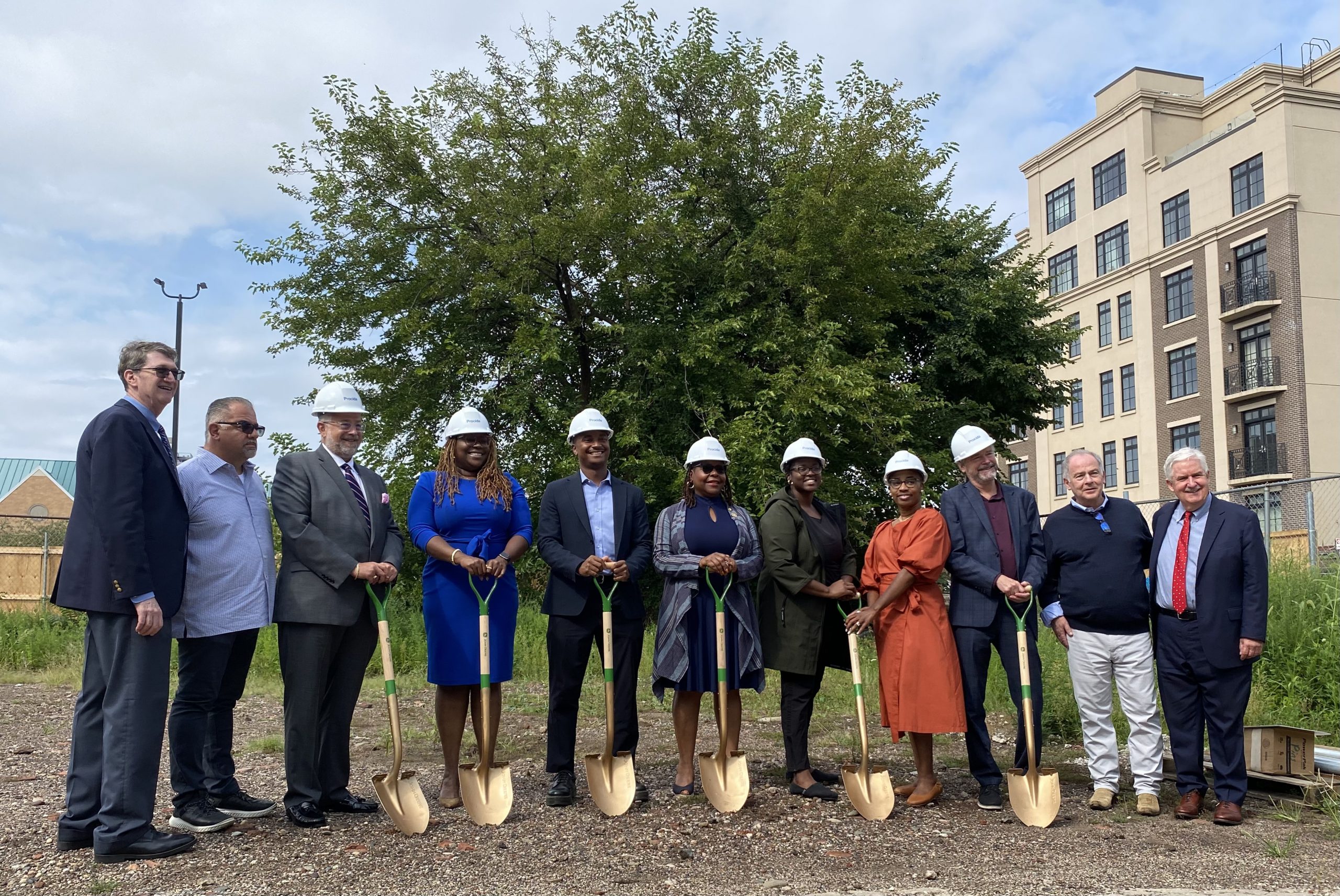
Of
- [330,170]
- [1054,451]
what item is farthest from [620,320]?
[1054,451]

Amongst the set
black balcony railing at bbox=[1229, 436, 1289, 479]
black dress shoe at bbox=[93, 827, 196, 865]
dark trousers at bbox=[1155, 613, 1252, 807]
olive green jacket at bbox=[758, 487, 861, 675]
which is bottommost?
black dress shoe at bbox=[93, 827, 196, 865]

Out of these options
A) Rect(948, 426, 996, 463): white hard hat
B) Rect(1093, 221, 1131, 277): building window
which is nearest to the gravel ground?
Rect(948, 426, 996, 463): white hard hat

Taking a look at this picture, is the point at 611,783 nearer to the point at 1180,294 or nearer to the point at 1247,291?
the point at 1247,291

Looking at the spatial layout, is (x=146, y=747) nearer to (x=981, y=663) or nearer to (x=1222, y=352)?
(x=981, y=663)

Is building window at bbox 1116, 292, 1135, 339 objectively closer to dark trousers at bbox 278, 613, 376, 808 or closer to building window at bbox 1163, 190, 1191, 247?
building window at bbox 1163, 190, 1191, 247

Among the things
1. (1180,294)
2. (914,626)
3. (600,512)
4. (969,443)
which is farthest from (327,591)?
(1180,294)

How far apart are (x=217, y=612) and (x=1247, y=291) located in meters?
35.1

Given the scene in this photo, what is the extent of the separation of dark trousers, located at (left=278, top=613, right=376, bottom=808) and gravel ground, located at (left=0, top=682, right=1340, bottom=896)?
0.27m

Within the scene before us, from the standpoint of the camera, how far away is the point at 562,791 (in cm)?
579

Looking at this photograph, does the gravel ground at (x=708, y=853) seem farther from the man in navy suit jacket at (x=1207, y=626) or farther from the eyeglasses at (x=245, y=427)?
the eyeglasses at (x=245, y=427)

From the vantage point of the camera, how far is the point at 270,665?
481 inches

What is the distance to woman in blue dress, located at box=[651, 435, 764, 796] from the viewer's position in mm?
5926

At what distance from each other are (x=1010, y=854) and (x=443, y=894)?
2.60 m

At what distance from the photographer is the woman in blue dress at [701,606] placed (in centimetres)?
593
